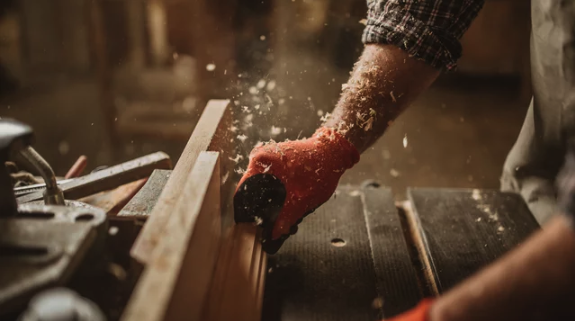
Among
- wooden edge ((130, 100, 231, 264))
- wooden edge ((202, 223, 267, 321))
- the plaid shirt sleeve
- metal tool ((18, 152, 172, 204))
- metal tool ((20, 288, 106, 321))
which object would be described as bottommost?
metal tool ((18, 152, 172, 204))

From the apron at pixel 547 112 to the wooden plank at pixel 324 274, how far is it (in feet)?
1.64

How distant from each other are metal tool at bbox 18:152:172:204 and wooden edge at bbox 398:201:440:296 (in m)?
0.66

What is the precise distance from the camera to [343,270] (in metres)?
1.01

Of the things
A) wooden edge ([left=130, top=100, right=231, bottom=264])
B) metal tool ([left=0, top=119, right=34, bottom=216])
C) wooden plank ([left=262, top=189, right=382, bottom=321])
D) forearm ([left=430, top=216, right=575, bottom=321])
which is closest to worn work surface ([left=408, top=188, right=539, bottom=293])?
wooden plank ([left=262, top=189, right=382, bottom=321])

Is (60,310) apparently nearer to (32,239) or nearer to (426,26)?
(32,239)

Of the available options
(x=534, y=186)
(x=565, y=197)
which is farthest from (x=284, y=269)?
(x=534, y=186)

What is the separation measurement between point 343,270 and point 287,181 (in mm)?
216

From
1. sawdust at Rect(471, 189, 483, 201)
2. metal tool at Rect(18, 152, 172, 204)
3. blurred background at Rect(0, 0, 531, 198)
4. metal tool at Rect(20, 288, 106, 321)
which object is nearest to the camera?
metal tool at Rect(20, 288, 106, 321)

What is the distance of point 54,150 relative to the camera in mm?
2883

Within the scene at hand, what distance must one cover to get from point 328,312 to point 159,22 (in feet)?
9.17

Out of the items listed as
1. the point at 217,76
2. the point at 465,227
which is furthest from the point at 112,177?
the point at 217,76

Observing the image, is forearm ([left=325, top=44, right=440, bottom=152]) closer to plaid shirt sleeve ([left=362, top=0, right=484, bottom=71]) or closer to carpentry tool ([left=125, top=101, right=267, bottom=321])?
plaid shirt sleeve ([left=362, top=0, right=484, bottom=71])

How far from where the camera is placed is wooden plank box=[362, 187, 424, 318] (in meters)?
0.93

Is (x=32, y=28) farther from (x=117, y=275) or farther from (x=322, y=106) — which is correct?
(x=117, y=275)
